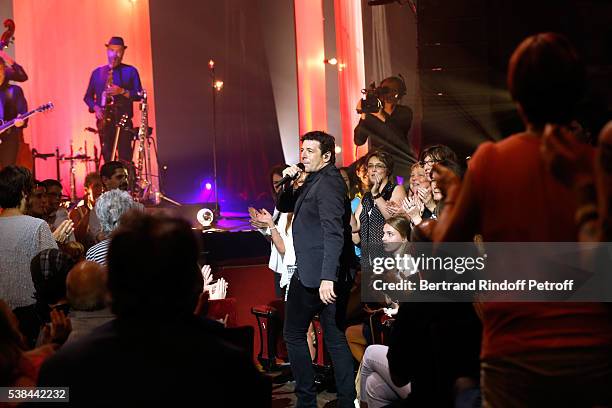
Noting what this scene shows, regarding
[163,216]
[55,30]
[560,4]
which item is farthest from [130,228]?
[55,30]

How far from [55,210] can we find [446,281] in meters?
3.82

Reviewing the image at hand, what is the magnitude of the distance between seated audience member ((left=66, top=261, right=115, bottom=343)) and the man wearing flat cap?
24.6ft

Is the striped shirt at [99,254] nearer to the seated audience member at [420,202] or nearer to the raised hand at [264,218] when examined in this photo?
the raised hand at [264,218]

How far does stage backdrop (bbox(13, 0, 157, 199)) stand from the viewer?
10617mm

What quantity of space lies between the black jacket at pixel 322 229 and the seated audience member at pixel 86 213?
1.53 meters

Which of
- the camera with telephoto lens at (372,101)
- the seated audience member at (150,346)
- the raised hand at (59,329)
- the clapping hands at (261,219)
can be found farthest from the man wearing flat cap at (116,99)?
the seated audience member at (150,346)

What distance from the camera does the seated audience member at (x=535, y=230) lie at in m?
1.56

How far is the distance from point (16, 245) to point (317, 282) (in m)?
1.47

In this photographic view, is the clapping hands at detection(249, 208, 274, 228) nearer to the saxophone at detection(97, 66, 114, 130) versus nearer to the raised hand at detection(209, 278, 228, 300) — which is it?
the raised hand at detection(209, 278, 228, 300)

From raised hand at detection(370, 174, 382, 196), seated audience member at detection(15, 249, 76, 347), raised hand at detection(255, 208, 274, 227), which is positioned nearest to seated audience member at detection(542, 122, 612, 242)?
seated audience member at detection(15, 249, 76, 347)

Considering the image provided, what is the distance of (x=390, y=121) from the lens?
22.8 ft

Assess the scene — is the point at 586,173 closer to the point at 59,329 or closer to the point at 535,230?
the point at 535,230

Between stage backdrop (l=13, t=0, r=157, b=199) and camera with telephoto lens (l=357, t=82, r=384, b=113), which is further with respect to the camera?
stage backdrop (l=13, t=0, r=157, b=199)

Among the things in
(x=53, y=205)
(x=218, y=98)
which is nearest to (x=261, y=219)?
(x=53, y=205)
